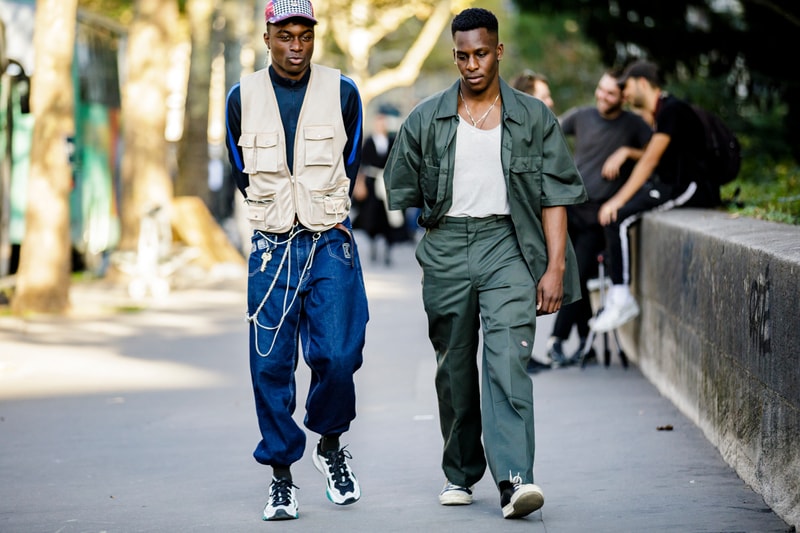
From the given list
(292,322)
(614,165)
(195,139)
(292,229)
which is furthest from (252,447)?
(195,139)

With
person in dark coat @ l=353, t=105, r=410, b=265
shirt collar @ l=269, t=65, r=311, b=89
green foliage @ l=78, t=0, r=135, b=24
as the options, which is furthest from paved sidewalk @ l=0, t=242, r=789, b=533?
green foliage @ l=78, t=0, r=135, b=24

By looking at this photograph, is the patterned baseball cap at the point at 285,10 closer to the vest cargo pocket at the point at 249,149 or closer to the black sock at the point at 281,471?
the vest cargo pocket at the point at 249,149

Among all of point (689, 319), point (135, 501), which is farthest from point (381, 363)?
point (135, 501)

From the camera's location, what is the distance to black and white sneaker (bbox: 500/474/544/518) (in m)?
5.52

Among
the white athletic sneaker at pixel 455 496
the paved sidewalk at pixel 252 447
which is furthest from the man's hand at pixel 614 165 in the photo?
the white athletic sneaker at pixel 455 496

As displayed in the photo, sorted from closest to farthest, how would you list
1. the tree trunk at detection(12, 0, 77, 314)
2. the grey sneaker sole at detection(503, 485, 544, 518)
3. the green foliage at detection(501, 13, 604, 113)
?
the grey sneaker sole at detection(503, 485, 544, 518) < the tree trunk at detection(12, 0, 77, 314) < the green foliage at detection(501, 13, 604, 113)

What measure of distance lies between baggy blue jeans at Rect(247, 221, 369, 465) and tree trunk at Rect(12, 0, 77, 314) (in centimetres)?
844

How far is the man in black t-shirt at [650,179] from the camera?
9.62m

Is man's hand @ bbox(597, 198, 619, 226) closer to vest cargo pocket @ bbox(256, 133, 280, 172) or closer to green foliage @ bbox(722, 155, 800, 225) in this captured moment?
green foliage @ bbox(722, 155, 800, 225)

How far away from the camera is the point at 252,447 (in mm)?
7594

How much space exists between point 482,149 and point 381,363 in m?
5.20

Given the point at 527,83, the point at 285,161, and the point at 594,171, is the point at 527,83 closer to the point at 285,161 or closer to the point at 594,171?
the point at 594,171

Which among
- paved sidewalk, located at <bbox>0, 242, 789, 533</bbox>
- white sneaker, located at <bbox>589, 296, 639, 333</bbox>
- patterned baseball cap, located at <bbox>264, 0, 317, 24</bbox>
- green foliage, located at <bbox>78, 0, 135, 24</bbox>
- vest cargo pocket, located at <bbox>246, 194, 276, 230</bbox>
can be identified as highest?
green foliage, located at <bbox>78, 0, 135, 24</bbox>

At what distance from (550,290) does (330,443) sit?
3.63 ft
